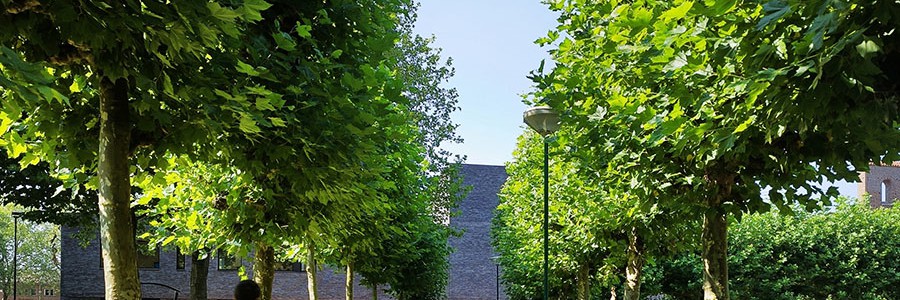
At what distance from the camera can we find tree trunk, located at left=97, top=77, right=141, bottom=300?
17.4ft

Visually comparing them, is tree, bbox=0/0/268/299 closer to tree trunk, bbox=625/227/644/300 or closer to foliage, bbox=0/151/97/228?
tree trunk, bbox=625/227/644/300

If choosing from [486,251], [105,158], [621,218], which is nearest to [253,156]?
[105,158]

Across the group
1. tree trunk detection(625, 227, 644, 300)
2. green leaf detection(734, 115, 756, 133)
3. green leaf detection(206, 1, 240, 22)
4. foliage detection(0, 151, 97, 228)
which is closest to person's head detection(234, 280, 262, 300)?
green leaf detection(206, 1, 240, 22)

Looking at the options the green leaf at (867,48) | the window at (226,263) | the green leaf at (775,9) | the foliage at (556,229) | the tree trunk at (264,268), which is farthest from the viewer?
the window at (226,263)

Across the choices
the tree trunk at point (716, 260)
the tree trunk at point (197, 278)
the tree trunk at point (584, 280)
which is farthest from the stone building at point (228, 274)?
the tree trunk at point (716, 260)

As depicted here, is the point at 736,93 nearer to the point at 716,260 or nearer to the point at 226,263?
the point at 716,260

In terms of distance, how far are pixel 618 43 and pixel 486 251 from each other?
40919 millimetres

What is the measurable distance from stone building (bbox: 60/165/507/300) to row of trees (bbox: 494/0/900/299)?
94.3 ft

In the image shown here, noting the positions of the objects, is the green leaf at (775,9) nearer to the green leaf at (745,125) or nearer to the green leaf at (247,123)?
the green leaf at (745,125)

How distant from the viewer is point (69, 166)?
246 inches

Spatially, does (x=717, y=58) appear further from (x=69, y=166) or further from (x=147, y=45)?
(x=69, y=166)

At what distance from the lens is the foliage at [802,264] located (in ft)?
114

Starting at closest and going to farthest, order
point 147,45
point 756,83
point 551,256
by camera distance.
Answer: point 147,45
point 756,83
point 551,256

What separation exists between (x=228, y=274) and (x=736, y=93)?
3904 centimetres
